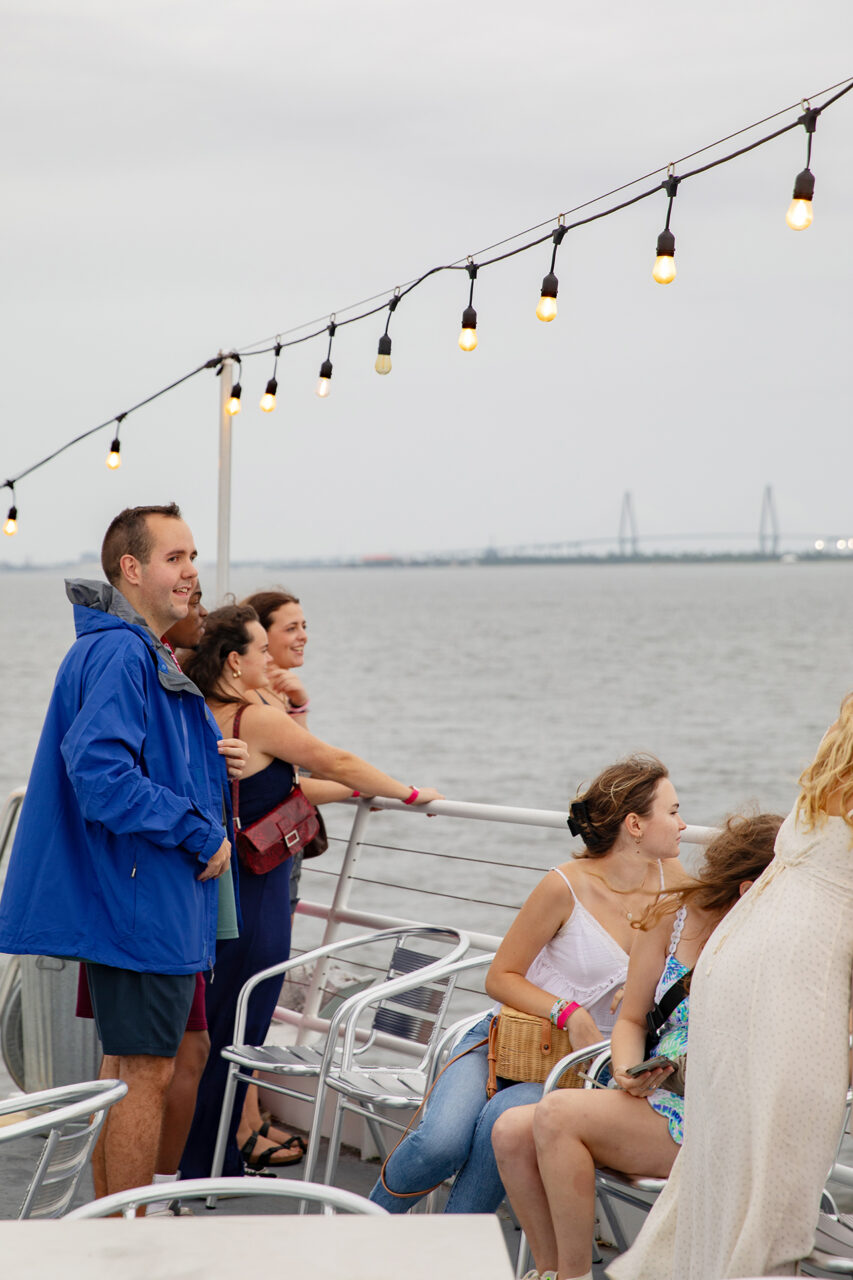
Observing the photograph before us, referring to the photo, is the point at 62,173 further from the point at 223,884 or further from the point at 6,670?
the point at 6,670

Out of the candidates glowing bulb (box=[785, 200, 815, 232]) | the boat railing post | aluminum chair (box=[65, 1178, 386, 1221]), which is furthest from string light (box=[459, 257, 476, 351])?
aluminum chair (box=[65, 1178, 386, 1221])

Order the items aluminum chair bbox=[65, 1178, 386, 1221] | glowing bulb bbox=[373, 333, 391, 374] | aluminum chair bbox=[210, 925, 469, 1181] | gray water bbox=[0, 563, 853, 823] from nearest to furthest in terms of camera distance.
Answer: aluminum chair bbox=[65, 1178, 386, 1221] → aluminum chair bbox=[210, 925, 469, 1181] → glowing bulb bbox=[373, 333, 391, 374] → gray water bbox=[0, 563, 853, 823]

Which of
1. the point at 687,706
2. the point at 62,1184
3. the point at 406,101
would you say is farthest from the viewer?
the point at 687,706

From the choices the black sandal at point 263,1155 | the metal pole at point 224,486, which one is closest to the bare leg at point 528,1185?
the black sandal at point 263,1155

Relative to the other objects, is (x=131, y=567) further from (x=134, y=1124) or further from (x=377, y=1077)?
(x=377, y=1077)

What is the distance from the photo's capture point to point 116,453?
5965 mm

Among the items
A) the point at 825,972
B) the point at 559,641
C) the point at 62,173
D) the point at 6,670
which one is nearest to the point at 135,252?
the point at 62,173

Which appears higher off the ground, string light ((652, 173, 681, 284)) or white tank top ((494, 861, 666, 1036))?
string light ((652, 173, 681, 284))

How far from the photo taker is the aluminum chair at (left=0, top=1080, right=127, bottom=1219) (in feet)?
6.70

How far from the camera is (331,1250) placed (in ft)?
5.16

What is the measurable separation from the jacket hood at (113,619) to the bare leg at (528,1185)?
4.04ft

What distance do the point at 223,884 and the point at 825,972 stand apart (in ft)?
5.54

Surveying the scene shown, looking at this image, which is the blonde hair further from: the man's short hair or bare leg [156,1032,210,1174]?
bare leg [156,1032,210,1174]

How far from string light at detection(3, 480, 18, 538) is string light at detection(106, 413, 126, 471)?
62cm
